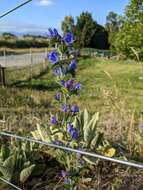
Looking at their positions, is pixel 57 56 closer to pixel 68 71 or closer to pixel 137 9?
pixel 68 71

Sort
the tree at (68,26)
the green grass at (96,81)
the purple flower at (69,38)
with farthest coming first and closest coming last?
the green grass at (96,81) < the tree at (68,26) < the purple flower at (69,38)

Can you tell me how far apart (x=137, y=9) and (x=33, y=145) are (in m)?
21.7

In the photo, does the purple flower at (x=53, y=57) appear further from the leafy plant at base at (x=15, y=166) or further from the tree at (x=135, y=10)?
the tree at (x=135, y=10)

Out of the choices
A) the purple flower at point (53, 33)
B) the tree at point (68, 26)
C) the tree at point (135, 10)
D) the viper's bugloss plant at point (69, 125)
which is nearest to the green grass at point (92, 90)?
the tree at point (68, 26)

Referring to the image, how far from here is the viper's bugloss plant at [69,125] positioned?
10.9 ft

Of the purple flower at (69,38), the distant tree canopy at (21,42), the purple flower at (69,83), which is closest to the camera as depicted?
the purple flower at (69,38)

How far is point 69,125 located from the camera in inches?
134

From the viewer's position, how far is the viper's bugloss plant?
10.9 feet

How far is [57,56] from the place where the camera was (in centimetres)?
336

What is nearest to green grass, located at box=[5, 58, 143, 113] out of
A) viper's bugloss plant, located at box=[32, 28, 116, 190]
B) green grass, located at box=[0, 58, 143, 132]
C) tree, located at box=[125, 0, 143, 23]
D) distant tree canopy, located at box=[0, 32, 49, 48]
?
green grass, located at box=[0, 58, 143, 132]

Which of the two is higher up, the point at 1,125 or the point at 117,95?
the point at 117,95

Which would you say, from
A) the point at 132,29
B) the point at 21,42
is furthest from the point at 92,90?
the point at 21,42

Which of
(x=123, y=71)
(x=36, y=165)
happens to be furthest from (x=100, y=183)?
(x=123, y=71)

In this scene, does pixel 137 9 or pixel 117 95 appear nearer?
pixel 117 95
